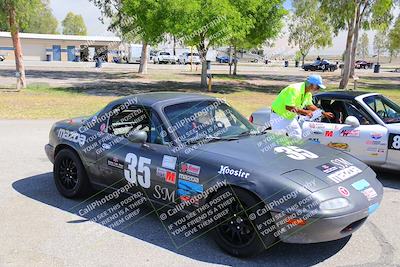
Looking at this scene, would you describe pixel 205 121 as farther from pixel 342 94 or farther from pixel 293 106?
pixel 342 94

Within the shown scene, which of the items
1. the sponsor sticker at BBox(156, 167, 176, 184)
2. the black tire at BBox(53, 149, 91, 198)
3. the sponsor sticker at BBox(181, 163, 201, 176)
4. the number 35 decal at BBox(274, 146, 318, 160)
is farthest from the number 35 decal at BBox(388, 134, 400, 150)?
the black tire at BBox(53, 149, 91, 198)

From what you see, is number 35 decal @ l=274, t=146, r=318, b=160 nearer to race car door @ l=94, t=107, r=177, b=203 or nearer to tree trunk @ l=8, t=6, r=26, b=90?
race car door @ l=94, t=107, r=177, b=203

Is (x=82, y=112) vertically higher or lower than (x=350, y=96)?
lower

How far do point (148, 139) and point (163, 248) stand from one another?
1261mm

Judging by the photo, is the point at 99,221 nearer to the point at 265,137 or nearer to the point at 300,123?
the point at 265,137

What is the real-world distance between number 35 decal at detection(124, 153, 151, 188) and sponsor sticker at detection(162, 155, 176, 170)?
224 millimetres

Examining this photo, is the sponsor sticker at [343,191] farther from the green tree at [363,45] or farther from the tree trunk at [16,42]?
the green tree at [363,45]

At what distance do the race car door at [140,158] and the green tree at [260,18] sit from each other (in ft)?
58.0

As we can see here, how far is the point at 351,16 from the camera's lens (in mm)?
27109

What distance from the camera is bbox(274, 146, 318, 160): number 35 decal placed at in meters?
4.67

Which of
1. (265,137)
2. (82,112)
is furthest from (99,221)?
(82,112)

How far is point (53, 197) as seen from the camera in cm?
606

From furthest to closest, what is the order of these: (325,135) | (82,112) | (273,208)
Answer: (82,112) → (325,135) → (273,208)

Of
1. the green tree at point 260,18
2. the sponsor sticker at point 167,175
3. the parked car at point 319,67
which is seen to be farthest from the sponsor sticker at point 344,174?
the parked car at point 319,67
